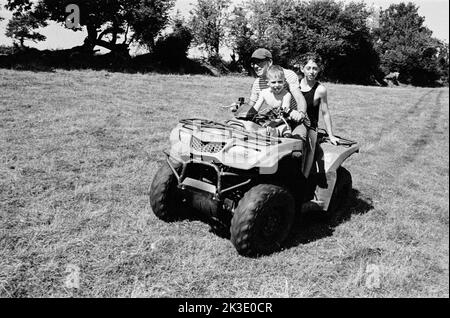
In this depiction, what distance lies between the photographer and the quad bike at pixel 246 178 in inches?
149

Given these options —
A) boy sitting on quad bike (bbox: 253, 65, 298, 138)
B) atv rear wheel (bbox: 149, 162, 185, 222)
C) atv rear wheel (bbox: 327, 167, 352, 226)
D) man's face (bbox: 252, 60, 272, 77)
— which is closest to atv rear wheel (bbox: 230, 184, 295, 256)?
boy sitting on quad bike (bbox: 253, 65, 298, 138)

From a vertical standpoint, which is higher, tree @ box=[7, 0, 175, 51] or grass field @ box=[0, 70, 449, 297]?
tree @ box=[7, 0, 175, 51]

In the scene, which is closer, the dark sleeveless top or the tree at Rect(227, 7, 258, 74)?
the dark sleeveless top

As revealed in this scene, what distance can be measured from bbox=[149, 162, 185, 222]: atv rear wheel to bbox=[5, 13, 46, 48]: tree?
793 inches

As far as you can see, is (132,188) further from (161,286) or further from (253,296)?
(253,296)

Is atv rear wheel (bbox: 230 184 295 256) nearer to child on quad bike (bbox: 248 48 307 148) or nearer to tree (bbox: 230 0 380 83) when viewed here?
child on quad bike (bbox: 248 48 307 148)

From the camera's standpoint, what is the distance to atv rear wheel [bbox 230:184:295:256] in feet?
12.4

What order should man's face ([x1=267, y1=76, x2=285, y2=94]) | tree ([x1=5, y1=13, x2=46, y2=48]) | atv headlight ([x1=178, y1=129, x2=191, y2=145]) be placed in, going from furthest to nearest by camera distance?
tree ([x1=5, y1=13, x2=46, y2=48]), man's face ([x1=267, y1=76, x2=285, y2=94]), atv headlight ([x1=178, y1=129, x2=191, y2=145])

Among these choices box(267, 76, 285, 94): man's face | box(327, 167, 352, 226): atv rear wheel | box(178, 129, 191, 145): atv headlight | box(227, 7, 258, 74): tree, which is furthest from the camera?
box(227, 7, 258, 74): tree

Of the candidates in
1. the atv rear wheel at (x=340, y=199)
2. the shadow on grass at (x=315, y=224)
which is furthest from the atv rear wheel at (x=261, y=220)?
the atv rear wheel at (x=340, y=199)

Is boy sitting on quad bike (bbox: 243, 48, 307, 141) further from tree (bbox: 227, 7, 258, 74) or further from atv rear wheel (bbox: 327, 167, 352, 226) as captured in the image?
tree (bbox: 227, 7, 258, 74)

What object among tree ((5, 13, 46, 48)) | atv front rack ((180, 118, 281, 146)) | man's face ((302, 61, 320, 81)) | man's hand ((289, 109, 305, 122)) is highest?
tree ((5, 13, 46, 48))

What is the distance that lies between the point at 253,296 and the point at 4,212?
10.1ft

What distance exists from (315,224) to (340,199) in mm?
808
